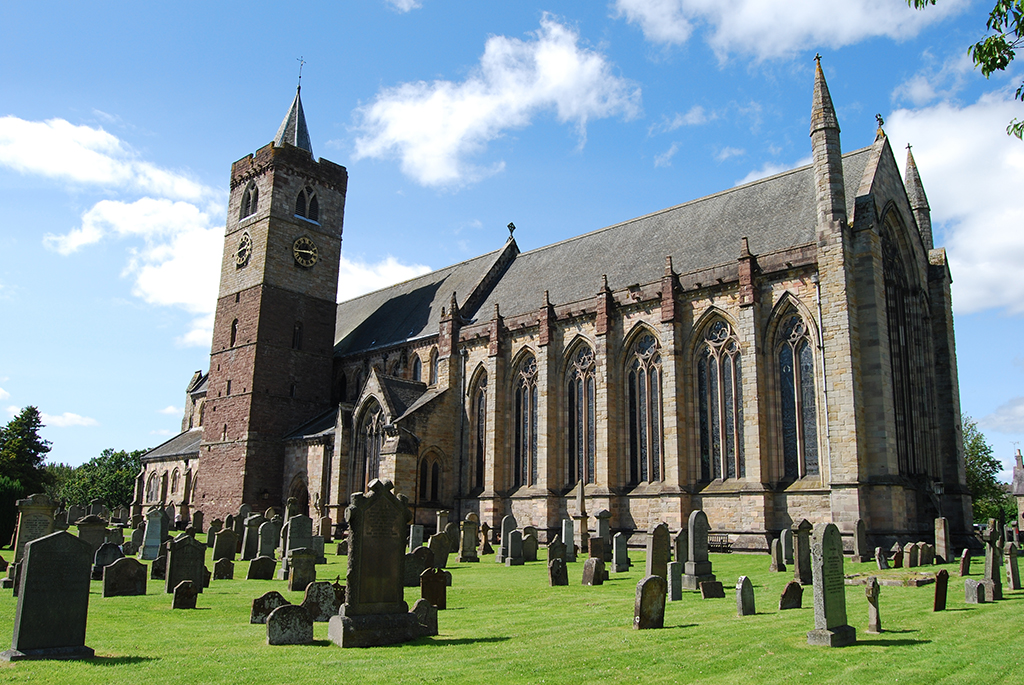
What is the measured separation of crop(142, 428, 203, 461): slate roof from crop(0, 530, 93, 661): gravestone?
1620 inches

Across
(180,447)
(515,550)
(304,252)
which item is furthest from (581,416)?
(180,447)

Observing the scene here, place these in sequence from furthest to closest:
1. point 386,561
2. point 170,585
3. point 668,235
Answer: point 668,235 → point 170,585 → point 386,561

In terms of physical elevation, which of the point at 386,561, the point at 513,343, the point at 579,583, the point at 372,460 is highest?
the point at 513,343

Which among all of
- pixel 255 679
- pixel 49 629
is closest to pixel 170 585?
pixel 49 629

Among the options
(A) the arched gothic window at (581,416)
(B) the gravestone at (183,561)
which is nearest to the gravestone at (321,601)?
(B) the gravestone at (183,561)

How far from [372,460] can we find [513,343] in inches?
359

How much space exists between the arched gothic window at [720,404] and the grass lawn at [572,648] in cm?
1202

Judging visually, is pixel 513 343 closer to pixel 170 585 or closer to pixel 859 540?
A: pixel 859 540

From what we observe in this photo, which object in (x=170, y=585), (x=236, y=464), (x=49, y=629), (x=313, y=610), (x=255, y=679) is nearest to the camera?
(x=255, y=679)

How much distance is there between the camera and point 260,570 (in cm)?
1836

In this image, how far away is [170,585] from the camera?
15.0 meters

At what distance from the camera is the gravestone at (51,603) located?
861cm

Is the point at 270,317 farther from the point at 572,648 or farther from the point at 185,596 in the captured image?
the point at 572,648

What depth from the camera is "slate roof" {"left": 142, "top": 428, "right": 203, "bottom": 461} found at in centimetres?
4878
